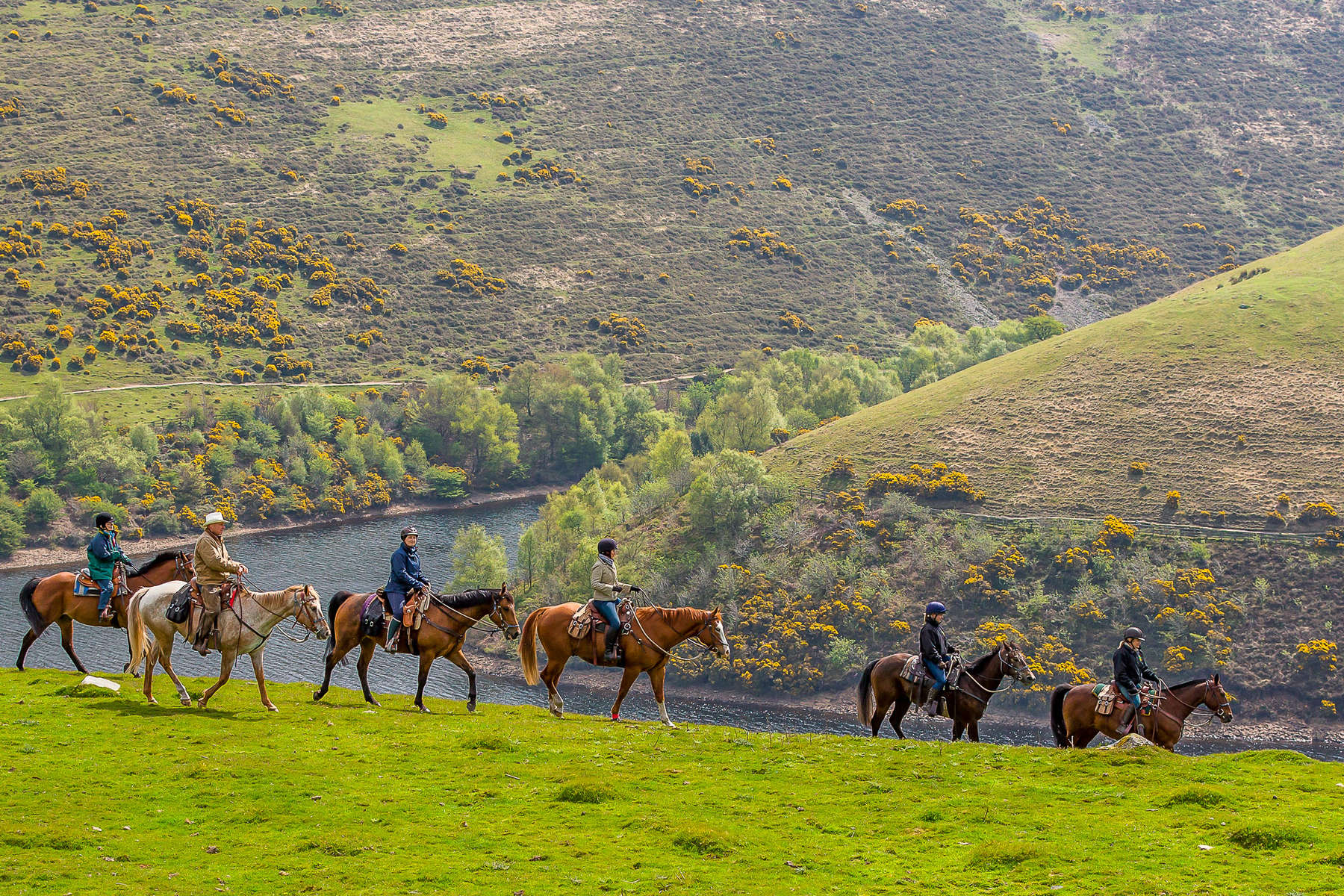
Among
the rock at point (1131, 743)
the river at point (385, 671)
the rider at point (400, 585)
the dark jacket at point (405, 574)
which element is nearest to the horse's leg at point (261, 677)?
the rider at point (400, 585)

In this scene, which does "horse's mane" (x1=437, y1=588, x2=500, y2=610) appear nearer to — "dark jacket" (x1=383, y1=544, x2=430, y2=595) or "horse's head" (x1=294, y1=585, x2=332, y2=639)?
"dark jacket" (x1=383, y1=544, x2=430, y2=595)

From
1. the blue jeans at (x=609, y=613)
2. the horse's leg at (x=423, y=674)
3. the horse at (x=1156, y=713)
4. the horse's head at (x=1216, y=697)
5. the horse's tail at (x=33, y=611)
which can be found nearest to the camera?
the horse's head at (x=1216, y=697)

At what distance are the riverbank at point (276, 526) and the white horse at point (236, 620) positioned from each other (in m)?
85.3

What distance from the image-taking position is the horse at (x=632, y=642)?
35.0 meters

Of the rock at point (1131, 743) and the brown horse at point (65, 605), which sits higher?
the brown horse at point (65, 605)

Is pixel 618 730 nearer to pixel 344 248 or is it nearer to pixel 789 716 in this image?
pixel 789 716

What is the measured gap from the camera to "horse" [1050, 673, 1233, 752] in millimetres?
32625

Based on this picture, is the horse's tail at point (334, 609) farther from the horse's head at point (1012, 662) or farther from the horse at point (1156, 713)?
the horse at point (1156, 713)

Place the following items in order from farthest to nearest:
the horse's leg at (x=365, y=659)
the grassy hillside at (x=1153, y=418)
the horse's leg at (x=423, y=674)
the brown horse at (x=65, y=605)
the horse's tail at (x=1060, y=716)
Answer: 1. the grassy hillside at (x=1153, y=418)
2. the brown horse at (x=65, y=605)
3. the horse's leg at (x=365, y=659)
4. the horse's leg at (x=423, y=674)
5. the horse's tail at (x=1060, y=716)

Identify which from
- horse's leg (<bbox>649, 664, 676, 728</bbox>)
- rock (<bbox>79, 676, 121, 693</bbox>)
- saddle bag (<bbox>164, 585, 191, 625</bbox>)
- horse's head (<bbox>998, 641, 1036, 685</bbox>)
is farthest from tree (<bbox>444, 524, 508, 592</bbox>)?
horse's head (<bbox>998, 641, 1036, 685</bbox>)

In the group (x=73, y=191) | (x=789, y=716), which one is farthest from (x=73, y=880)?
(x=73, y=191)

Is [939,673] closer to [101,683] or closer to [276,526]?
[101,683]

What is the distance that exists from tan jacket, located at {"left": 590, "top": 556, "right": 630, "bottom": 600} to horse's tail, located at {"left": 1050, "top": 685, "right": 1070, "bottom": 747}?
40.1ft

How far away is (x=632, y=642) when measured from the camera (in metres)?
35.2
